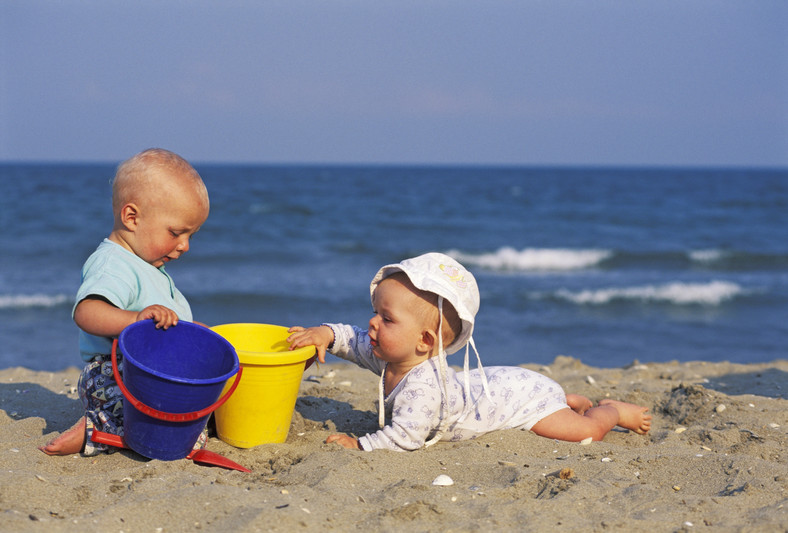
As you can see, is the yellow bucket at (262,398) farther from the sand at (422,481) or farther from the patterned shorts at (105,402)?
the patterned shorts at (105,402)

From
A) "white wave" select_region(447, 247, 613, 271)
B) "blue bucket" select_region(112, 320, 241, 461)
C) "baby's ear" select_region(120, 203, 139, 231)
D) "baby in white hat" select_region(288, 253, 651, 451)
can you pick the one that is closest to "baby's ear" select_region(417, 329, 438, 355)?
"baby in white hat" select_region(288, 253, 651, 451)

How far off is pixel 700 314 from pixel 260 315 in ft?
20.1

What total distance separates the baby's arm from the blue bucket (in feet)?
0.17

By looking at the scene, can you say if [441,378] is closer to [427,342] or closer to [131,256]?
[427,342]

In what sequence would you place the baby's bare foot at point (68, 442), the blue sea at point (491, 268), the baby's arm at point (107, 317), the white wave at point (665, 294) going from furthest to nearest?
the white wave at point (665, 294) → the blue sea at point (491, 268) → the baby's bare foot at point (68, 442) → the baby's arm at point (107, 317)

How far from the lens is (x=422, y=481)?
294 centimetres

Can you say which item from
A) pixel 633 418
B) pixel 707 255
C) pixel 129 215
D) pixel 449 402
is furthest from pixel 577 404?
pixel 707 255

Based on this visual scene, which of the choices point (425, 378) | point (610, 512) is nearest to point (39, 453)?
point (425, 378)

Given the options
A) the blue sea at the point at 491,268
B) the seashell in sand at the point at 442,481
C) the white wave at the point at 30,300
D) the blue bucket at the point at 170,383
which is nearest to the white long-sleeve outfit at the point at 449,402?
the seashell in sand at the point at 442,481

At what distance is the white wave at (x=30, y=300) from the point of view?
375 inches

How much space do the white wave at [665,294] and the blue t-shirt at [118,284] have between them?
8.29 m

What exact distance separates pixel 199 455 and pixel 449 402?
1188 mm

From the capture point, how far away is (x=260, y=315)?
962cm

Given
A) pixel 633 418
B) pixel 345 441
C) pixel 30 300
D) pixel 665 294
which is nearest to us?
pixel 345 441
